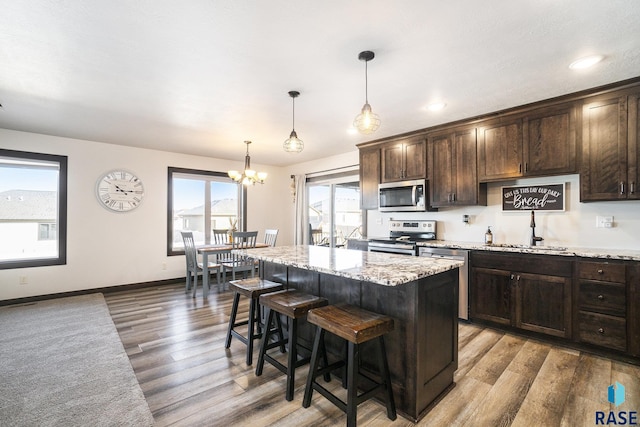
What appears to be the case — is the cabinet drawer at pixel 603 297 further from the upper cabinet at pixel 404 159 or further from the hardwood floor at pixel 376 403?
the upper cabinet at pixel 404 159

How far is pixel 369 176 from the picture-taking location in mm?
4840

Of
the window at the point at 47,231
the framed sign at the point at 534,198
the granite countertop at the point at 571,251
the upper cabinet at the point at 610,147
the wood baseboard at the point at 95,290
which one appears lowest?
the wood baseboard at the point at 95,290

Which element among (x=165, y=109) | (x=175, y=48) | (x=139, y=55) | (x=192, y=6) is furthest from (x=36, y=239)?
(x=192, y=6)

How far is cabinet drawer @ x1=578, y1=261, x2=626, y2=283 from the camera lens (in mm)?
2572

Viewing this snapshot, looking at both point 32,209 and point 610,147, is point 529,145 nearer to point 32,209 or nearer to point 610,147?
point 610,147

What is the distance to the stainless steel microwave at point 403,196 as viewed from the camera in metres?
4.10

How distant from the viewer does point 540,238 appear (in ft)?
10.9

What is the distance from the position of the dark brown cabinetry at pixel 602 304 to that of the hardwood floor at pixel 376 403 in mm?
186

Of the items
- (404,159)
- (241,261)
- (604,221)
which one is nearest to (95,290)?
(241,261)

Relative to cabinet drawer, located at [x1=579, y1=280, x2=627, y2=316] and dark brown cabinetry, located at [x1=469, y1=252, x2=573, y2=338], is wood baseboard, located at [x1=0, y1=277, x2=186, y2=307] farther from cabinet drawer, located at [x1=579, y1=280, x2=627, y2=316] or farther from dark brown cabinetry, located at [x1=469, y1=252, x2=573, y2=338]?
cabinet drawer, located at [x1=579, y1=280, x2=627, y2=316]

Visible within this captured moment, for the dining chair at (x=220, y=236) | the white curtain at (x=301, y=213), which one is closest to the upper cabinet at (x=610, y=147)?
the white curtain at (x=301, y=213)

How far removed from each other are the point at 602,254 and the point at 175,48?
3912 mm

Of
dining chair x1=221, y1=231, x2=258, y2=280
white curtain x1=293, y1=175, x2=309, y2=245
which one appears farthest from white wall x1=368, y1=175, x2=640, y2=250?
white curtain x1=293, y1=175, x2=309, y2=245

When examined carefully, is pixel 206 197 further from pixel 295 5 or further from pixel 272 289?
pixel 295 5
